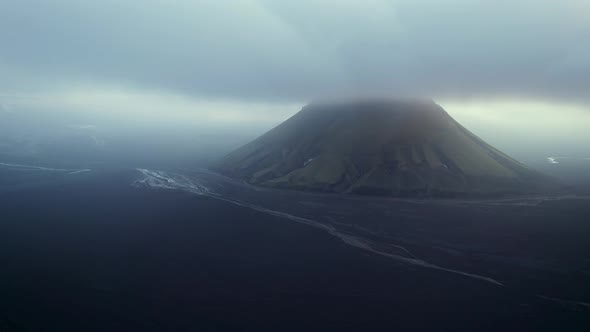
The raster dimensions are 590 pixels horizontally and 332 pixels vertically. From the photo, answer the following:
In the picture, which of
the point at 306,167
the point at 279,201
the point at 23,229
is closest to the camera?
the point at 23,229

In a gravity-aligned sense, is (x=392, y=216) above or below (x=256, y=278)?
above

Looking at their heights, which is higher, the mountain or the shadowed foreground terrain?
the mountain

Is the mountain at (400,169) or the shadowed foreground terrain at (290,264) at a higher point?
the mountain at (400,169)

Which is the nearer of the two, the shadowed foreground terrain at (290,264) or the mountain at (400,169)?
the shadowed foreground terrain at (290,264)

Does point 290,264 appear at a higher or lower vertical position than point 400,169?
lower

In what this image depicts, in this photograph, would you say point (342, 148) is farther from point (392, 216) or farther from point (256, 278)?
point (256, 278)

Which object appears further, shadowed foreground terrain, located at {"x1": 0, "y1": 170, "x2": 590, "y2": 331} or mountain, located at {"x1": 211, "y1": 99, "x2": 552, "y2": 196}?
mountain, located at {"x1": 211, "y1": 99, "x2": 552, "y2": 196}

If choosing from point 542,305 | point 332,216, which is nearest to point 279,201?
point 332,216

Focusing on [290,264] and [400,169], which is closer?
[290,264]
